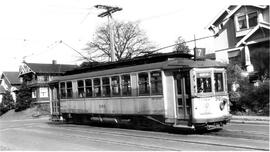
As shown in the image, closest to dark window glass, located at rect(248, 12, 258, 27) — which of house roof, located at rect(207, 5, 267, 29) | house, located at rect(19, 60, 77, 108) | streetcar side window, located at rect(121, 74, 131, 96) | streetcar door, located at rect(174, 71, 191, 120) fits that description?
house roof, located at rect(207, 5, 267, 29)

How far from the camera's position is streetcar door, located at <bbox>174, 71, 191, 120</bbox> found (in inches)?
505

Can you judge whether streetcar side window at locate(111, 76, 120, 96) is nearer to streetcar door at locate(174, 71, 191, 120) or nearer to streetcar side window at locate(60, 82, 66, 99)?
streetcar door at locate(174, 71, 191, 120)

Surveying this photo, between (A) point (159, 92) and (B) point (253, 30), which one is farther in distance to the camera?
(B) point (253, 30)

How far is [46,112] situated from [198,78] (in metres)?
38.7

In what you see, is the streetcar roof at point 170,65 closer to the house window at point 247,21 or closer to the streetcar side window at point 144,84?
the streetcar side window at point 144,84

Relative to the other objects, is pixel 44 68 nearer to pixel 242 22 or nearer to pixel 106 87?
pixel 242 22

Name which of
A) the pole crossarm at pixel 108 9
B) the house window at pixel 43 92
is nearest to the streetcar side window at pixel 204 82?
the pole crossarm at pixel 108 9

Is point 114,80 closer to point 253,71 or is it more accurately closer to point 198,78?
point 198,78

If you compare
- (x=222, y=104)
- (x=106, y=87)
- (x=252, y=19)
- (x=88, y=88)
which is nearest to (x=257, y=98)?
(x=222, y=104)

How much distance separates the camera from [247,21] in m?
25.5

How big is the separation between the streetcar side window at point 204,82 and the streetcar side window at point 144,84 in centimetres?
232

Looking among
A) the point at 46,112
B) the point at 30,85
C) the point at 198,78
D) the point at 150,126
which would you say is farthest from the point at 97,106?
the point at 30,85

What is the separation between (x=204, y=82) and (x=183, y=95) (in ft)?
3.05

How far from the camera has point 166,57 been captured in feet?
46.4
